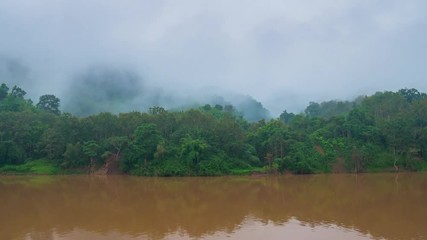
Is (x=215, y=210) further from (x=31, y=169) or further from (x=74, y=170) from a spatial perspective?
(x=31, y=169)

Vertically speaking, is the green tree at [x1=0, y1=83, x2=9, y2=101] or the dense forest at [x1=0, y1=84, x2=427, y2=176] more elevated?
the green tree at [x1=0, y1=83, x2=9, y2=101]

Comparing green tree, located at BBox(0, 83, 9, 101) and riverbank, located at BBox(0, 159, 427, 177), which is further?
green tree, located at BBox(0, 83, 9, 101)

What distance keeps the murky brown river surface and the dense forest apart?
242 inches

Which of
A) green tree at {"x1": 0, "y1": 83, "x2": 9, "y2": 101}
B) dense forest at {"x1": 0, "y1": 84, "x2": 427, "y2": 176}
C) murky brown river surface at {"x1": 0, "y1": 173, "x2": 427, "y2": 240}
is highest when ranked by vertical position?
green tree at {"x1": 0, "y1": 83, "x2": 9, "y2": 101}

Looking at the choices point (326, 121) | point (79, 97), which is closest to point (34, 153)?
point (326, 121)

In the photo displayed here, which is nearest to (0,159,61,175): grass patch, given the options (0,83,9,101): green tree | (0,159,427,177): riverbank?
(0,159,427,177): riverbank

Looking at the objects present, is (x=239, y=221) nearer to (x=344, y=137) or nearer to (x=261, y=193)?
(x=261, y=193)

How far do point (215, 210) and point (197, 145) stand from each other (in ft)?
53.9

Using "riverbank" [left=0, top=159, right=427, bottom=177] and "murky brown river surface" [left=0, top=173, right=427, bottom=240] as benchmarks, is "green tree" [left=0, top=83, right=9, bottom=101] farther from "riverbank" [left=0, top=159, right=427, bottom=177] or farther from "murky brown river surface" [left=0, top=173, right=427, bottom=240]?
"murky brown river surface" [left=0, top=173, right=427, bottom=240]

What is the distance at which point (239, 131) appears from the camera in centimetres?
3581

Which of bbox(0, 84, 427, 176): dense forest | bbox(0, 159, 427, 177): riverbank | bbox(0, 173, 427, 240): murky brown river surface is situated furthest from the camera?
bbox(0, 84, 427, 176): dense forest

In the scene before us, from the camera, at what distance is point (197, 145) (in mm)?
33406

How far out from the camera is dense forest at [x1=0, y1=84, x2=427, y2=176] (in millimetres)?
33594

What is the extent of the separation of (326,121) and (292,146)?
8.54 m
